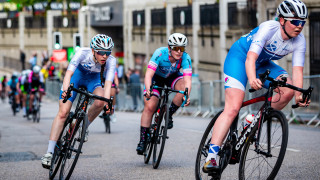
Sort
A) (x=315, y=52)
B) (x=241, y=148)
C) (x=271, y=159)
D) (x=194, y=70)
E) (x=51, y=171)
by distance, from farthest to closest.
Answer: (x=194, y=70)
(x=315, y=52)
(x=51, y=171)
(x=241, y=148)
(x=271, y=159)

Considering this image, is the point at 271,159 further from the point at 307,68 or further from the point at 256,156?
the point at 307,68

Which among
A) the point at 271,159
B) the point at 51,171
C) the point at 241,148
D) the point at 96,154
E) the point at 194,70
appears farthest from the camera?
the point at 194,70

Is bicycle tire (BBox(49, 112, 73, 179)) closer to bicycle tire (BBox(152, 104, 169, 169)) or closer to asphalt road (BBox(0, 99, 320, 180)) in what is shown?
asphalt road (BBox(0, 99, 320, 180))

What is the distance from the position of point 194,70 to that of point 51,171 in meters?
31.0

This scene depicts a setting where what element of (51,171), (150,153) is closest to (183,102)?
(150,153)

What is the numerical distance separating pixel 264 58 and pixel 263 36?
1.32ft

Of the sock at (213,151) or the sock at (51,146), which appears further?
the sock at (51,146)

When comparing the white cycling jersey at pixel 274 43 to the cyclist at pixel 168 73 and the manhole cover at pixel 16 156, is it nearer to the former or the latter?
the cyclist at pixel 168 73

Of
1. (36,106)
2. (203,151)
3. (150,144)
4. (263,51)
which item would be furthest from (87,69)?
(36,106)

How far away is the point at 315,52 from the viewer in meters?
24.7

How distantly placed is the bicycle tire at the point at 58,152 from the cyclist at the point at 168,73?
3.87 feet

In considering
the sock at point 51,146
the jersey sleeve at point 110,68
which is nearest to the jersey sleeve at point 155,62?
the jersey sleeve at point 110,68

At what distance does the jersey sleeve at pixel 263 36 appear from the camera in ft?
20.1

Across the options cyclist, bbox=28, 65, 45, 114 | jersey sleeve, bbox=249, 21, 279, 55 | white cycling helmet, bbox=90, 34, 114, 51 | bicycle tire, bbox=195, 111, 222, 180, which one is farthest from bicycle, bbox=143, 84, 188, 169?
cyclist, bbox=28, 65, 45, 114
